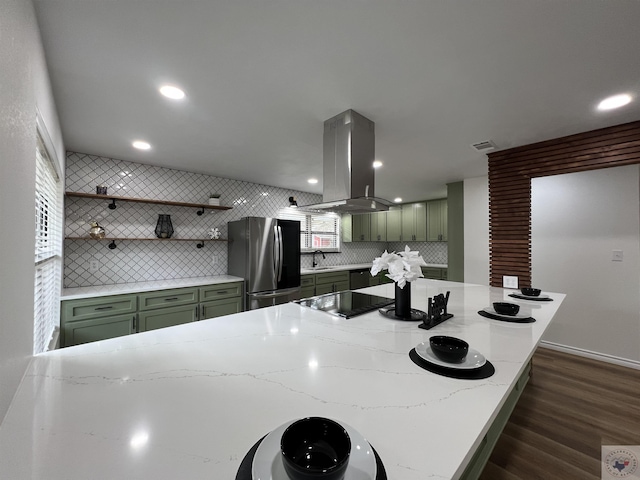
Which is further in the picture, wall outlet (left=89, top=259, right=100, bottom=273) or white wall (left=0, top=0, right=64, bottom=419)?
→ wall outlet (left=89, top=259, right=100, bottom=273)

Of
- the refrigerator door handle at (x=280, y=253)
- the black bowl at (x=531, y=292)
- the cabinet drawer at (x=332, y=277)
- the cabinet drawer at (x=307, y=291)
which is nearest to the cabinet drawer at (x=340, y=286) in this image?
the cabinet drawer at (x=332, y=277)

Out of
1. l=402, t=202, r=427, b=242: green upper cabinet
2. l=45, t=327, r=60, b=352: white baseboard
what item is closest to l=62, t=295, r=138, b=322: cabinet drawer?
l=45, t=327, r=60, b=352: white baseboard

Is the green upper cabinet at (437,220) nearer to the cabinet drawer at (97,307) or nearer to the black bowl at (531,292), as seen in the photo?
the black bowl at (531,292)

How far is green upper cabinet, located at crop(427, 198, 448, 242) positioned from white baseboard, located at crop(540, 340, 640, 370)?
2.47m

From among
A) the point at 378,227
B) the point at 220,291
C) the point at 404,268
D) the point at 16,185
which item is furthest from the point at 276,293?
the point at 378,227

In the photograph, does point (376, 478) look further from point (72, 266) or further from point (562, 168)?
point (72, 266)

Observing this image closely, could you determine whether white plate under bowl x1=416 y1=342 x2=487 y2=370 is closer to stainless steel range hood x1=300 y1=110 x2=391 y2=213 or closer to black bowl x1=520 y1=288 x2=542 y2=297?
stainless steel range hood x1=300 y1=110 x2=391 y2=213

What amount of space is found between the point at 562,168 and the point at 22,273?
383 centimetres

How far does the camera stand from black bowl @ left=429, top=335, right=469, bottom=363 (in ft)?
3.08

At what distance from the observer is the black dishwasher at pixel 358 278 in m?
5.05

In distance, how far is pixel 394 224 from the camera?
234 inches

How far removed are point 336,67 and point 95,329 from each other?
3.10 metres

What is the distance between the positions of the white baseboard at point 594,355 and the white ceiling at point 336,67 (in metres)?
2.53

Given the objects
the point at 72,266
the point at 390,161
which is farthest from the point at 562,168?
the point at 72,266
